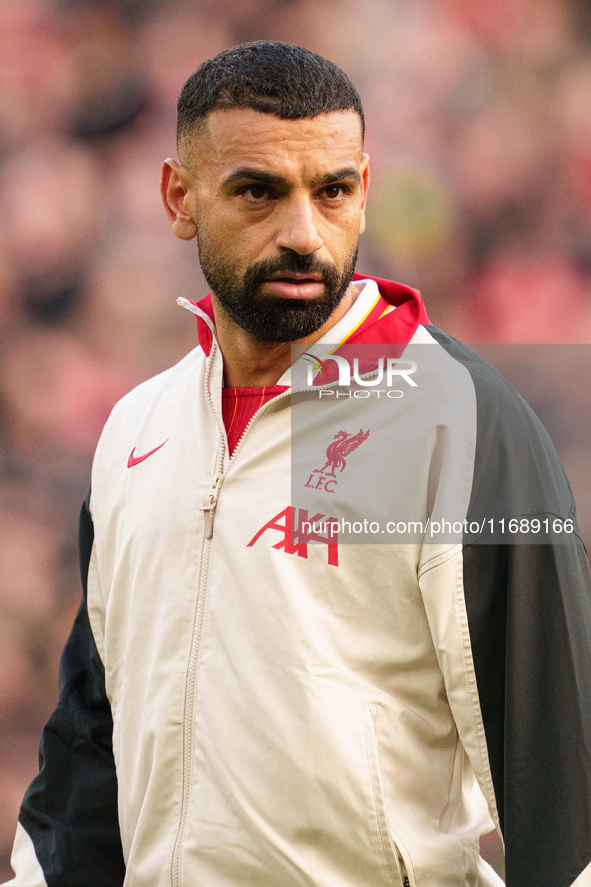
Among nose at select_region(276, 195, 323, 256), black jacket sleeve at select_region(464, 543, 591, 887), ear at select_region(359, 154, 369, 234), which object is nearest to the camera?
black jacket sleeve at select_region(464, 543, 591, 887)

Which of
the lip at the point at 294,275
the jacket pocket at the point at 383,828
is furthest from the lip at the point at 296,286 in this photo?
the jacket pocket at the point at 383,828

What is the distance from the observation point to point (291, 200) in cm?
96

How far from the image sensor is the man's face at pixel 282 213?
3.13ft

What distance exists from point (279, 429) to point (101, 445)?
0.31 meters

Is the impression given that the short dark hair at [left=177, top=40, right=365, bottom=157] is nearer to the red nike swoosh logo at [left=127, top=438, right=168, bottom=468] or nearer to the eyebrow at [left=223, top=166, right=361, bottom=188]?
the eyebrow at [left=223, top=166, right=361, bottom=188]

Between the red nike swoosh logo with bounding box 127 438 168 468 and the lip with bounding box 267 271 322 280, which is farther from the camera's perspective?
the red nike swoosh logo with bounding box 127 438 168 468

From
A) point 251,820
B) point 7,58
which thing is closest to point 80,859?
point 251,820


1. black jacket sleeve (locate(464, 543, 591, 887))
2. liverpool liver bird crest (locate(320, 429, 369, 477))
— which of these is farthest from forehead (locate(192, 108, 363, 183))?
black jacket sleeve (locate(464, 543, 591, 887))

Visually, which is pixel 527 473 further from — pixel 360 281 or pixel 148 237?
pixel 148 237

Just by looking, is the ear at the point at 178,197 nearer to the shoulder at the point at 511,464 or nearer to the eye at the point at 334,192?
the eye at the point at 334,192

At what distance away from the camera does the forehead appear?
95cm

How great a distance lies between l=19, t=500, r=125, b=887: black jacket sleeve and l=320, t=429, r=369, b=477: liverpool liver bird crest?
1.32 feet

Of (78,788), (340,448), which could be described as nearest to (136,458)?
(340,448)

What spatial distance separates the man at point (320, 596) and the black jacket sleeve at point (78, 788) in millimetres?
33
